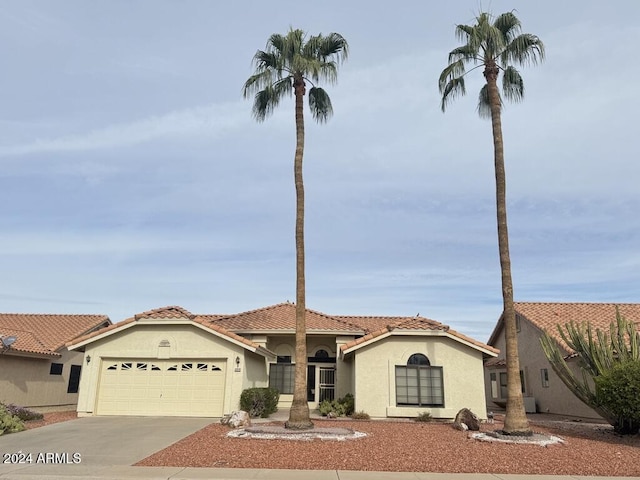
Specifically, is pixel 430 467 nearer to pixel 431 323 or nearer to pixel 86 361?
pixel 431 323

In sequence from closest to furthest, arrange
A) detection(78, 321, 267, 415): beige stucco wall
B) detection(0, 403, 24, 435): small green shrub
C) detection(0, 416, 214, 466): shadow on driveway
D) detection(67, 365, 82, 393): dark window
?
1. detection(0, 416, 214, 466): shadow on driveway
2. detection(0, 403, 24, 435): small green shrub
3. detection(78, 321, 267, 415): beige stucco wall
4. detection(67, 365, 82, 393): dark window

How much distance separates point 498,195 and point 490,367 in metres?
18.6

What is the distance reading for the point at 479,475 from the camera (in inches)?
375

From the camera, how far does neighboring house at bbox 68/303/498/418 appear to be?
19.2 metres

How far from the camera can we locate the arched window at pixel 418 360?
1980 centimetres

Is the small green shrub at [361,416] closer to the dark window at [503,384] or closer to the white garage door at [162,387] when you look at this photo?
the white garage door at [162,387]

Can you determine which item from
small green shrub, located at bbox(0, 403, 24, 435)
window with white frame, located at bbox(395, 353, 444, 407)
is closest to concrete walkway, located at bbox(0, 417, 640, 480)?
small green shrub, located at bbox(0, 403, 24, 435)

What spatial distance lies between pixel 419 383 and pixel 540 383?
9930mm

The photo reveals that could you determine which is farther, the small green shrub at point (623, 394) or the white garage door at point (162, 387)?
the white garage door at point (162, 387)

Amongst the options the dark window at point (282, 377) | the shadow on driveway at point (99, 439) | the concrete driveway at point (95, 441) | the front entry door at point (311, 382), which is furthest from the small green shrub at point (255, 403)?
the front entry door at point (311, 382)

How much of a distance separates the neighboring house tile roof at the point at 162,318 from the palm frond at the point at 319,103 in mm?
9397

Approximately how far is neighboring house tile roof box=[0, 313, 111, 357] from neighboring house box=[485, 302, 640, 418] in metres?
23.1

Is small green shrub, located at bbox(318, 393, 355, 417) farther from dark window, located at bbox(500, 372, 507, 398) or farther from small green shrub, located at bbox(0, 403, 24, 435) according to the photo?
dark window, located at bbox(500, 372, 507, 398)

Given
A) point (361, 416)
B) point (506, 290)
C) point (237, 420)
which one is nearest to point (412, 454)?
point (506, 290)
